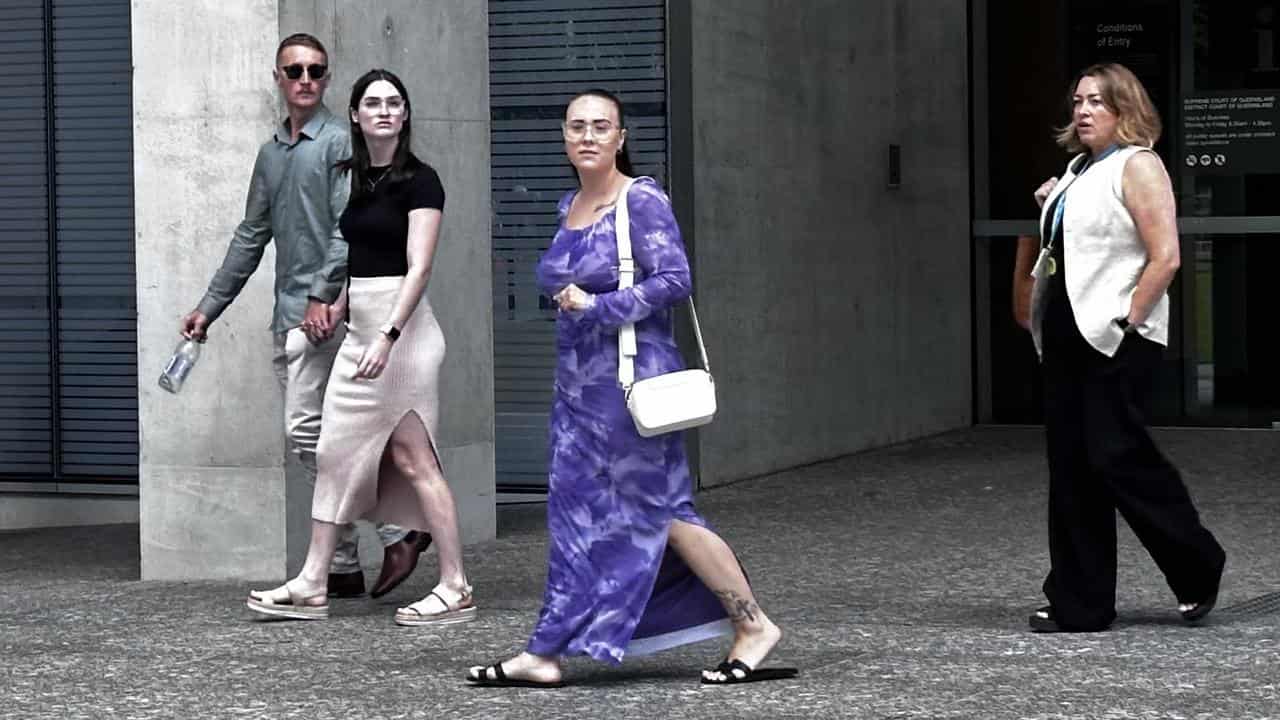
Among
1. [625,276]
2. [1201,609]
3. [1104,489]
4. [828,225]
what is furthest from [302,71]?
[828,225]

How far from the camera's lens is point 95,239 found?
39.1 ft

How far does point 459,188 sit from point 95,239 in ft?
7.82

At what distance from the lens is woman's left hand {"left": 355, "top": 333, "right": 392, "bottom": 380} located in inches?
313

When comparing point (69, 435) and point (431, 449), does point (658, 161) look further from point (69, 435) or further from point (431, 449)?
point (431, 449)

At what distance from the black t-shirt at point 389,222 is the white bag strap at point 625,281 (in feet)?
4.79

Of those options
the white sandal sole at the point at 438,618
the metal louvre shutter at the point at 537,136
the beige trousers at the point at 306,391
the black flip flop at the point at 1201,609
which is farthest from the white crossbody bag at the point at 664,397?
the metal louvre shutter at the point at 537,136

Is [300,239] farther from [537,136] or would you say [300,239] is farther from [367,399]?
[537,136]

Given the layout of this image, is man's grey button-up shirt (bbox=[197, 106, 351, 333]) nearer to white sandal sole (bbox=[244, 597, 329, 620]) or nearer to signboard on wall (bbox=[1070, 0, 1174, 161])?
white sandal sole (bbox=[244, 597, 329, 620])

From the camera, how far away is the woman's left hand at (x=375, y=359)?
795cm

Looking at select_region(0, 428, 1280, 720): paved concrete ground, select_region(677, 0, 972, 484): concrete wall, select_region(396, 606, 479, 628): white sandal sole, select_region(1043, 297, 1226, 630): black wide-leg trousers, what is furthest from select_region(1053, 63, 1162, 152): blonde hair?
select_region(677, 0, 972, 484): concrete wall

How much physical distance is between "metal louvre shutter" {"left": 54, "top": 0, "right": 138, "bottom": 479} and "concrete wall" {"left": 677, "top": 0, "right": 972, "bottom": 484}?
9.80 feet

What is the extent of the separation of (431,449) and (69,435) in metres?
4.20

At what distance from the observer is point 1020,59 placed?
15.8 m

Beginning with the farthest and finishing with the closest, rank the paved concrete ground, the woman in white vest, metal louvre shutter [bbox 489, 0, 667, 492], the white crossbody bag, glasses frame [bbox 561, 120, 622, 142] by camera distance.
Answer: metal louvre shutter [bbox 489, 0, 667, 492] < the woman in white vest < glasses frame [bbox 561, 120, 622, 142] < the white crossbody bag < the paved concrete ground
